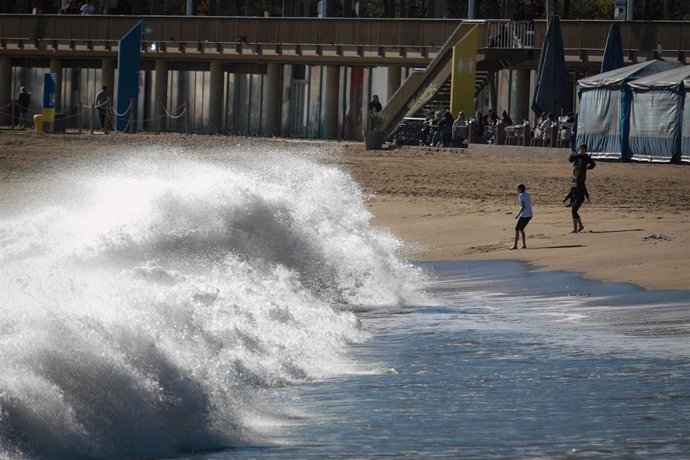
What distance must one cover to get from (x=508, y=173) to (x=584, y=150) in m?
8.08

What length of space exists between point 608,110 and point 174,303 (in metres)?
23.2

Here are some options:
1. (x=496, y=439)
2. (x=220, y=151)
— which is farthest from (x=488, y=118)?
(x=496, y=439)

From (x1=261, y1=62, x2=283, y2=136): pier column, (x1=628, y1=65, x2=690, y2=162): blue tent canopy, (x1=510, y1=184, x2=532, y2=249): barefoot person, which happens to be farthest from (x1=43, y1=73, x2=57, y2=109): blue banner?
(x1=510, y1=184, x2=532, y2=249): barefoot person

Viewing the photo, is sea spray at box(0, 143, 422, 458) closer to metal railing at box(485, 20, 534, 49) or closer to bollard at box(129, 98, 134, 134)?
metal railing at box(485, 20, 534, 49)

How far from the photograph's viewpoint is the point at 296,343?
12.3 m

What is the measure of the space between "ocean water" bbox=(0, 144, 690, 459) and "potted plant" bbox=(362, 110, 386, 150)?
722 inches

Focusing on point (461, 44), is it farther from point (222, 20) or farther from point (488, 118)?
point (222, 20)

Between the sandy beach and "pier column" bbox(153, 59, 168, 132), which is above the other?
"pier column" bbox(153, 59, 168, 132)

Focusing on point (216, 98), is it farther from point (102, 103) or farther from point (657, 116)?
point (657, 116)

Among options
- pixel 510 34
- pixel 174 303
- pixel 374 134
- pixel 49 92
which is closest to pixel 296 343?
pixel 174 303

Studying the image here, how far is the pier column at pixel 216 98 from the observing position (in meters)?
50.5

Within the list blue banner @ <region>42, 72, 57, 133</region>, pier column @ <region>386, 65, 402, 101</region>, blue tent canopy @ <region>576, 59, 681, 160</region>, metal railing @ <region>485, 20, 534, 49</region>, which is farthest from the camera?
pier column @ <region>386, 65, 402, 101</region>

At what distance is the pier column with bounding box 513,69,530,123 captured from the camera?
42.4 meters

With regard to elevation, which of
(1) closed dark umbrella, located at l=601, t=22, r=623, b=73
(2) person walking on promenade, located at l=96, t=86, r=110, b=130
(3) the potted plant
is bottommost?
(3) the potted plant
